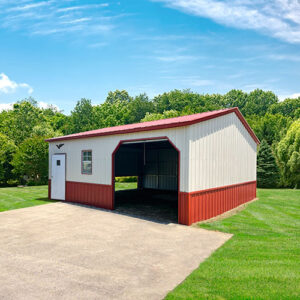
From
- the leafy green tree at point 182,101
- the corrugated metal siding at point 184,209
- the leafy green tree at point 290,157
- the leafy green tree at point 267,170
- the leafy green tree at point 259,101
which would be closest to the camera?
the corrugated metal siding at point 184,209

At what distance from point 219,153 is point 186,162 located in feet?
8.75

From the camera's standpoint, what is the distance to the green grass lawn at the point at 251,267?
13.1 feet

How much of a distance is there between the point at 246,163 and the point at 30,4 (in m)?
13.4

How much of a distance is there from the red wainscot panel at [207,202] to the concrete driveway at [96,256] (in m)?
0.60

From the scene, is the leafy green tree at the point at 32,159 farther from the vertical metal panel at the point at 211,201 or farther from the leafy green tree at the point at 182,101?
the leafy green tree at the point at 182,101

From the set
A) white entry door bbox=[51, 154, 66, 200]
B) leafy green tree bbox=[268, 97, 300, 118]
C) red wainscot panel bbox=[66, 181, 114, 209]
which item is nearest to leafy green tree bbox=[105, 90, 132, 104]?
leafy green tree bbox=[268, 97, 300, 118]

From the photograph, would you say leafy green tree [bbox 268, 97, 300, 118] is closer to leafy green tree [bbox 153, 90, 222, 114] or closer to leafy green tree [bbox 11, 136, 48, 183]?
leafy green tree [bbox 153, 90, 222, 114]

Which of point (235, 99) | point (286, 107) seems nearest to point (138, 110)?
point (235, 99)

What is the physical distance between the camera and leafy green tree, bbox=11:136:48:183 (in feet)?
80.4

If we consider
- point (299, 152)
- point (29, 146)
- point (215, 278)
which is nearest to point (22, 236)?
point (215, 278)

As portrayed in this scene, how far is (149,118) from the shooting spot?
135 ft

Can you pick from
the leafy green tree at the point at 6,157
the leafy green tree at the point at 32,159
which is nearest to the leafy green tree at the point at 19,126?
the leafy green tree at the point at 6,157

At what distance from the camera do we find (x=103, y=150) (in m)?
11.7

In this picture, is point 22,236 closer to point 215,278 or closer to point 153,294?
point 153,294
